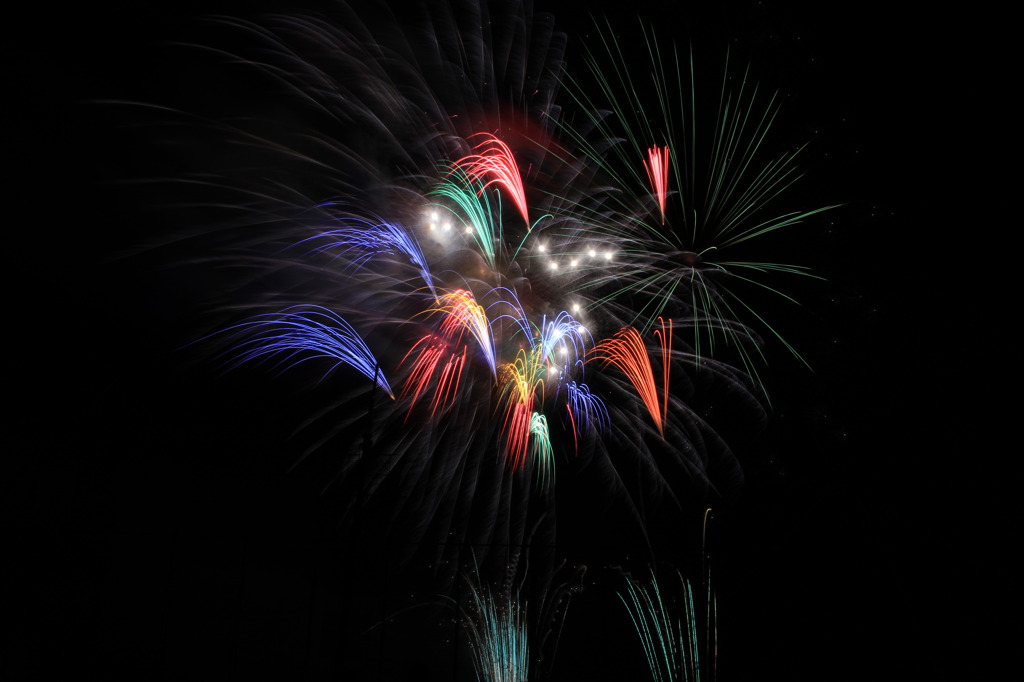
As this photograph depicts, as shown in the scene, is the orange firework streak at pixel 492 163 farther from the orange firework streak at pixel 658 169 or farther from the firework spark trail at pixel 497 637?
the firework spark trail at pixel 497 637

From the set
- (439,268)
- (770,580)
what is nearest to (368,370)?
(439,268)

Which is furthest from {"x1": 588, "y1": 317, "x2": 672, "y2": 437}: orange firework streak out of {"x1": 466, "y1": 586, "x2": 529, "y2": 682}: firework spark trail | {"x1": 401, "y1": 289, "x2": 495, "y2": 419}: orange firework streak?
{"x1": 466, "y1": 586, "x2": 529, "y2": 682}: firework spark trail

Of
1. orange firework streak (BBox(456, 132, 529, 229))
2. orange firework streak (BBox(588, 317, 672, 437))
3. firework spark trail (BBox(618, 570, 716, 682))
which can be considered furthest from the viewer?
orange firework streak (BBox(588, 317, 672, 437))

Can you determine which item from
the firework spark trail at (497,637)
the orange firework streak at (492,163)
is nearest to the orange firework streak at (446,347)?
the orange firework streak at (492,163)

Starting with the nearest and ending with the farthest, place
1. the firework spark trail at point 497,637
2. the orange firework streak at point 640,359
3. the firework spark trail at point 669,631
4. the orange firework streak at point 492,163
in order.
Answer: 1. the firework spark trail at point 669,631
2. the orange firework streak at point 492,163
3. the firework spark trail at point 497,637
4. the orange firework streak at point 640,359

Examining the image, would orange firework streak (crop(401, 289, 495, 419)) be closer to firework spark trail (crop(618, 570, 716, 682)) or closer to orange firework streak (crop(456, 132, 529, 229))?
orange firework streak (crop(456, 132, 529, 229))

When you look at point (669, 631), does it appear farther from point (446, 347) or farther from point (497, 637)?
point (446, 347)
